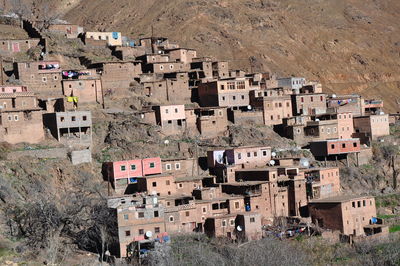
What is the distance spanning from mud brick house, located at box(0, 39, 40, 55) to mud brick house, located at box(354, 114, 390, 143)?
1972 centimetres

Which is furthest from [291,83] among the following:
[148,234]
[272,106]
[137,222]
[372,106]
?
[148,234]

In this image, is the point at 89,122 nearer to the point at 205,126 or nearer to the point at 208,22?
the point at 205,126

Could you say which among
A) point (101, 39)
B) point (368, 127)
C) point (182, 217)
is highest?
point (101, 39)

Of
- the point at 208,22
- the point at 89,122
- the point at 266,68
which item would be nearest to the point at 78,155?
the point at 89,122

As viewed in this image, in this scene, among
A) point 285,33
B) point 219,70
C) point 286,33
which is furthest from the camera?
point 286,33

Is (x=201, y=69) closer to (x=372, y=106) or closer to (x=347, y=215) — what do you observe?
(x=372, y=106)

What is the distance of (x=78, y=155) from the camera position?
38.1 meters

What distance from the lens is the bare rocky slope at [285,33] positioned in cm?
6775

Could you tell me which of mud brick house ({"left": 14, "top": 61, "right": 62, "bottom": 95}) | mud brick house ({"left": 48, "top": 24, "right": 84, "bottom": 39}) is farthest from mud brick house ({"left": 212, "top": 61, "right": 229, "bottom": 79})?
mud brick house ({"left": 14, "top": 61, "right": 62, "bottom": 95})

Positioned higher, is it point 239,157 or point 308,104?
point 308,104

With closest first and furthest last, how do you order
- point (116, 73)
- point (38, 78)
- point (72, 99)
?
1. point (72, 99)
2. point (38, 78)
3. point (116, 73)

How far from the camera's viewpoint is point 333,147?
4403cm

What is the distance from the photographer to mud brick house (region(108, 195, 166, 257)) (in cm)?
3300

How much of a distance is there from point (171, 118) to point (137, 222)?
1004 centimetres
